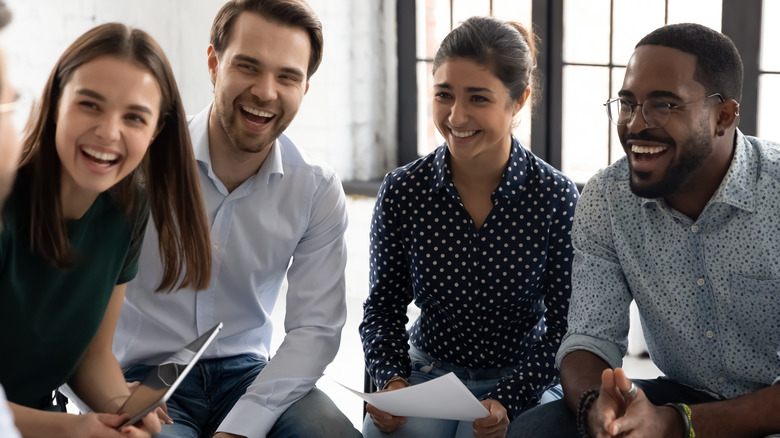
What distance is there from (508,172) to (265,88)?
1.90 ft

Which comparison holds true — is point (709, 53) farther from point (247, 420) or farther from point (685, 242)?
point (247, 420)

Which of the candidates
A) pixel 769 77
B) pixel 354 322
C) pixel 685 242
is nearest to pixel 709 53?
pixel 685 242

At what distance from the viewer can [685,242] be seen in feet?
6.21

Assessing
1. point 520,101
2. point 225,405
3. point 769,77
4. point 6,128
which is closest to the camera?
point 6,128

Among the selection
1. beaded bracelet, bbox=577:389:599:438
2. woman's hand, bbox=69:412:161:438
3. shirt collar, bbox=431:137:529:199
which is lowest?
beaded bracelet, bbox=577:389:599:438

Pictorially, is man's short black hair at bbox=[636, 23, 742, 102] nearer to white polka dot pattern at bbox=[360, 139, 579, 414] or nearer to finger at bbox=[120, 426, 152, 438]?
white polka dot pattern at bbox=[360, 139, 579, 414]

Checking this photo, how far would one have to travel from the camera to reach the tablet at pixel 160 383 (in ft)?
5.28

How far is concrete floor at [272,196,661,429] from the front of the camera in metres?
3.31

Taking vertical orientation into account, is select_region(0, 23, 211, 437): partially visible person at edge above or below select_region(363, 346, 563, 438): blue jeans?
above

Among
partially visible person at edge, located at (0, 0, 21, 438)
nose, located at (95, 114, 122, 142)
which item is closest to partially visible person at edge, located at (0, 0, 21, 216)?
partially visible person at edge, located at (0, 0, 21, 438)

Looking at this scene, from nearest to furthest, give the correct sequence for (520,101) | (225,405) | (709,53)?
1. (709,53)
2. (225,405)
3. (520,101)

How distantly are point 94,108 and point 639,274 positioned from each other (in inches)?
43.6

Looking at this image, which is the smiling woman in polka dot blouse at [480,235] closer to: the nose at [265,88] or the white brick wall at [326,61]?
the nose at [265,88]

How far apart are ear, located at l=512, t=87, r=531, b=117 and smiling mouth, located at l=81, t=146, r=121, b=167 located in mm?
924
